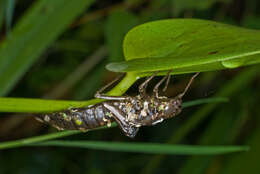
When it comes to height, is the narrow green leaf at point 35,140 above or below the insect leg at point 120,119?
above

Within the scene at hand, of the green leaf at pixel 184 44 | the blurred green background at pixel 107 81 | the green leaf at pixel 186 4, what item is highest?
the green leaf at pixel 184 44

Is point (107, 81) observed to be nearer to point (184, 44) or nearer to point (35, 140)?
point (35, 140)

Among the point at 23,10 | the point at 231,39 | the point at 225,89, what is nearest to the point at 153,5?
the point at 225,89

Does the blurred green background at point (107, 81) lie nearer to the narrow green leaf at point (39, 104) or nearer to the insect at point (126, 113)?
the insect at point (126, 113)

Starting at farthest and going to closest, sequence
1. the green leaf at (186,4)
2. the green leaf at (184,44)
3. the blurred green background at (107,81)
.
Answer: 1. the blurred green background at (107,81)
2. the green leaf at (186,4)
3. the green leaf at (184,44)

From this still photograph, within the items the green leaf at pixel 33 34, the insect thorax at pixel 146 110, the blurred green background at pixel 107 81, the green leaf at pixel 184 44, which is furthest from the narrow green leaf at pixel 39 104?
the blurred green background at pixel 107 81

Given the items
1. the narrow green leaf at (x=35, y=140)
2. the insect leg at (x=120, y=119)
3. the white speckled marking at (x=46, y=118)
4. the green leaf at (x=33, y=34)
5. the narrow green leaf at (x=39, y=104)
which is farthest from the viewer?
the green leaf at (x=33, y=34)

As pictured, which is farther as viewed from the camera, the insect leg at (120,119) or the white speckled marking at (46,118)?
the insect leg at (120,119)
